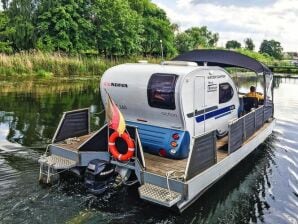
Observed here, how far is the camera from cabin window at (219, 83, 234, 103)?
9812 mm

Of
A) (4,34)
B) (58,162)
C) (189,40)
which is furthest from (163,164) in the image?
(189,40)

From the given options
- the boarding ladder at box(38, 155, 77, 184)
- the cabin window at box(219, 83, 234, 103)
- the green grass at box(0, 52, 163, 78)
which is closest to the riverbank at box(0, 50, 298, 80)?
the green grass at box(0, 52, 163, 78)

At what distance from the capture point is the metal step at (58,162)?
811 centimetres

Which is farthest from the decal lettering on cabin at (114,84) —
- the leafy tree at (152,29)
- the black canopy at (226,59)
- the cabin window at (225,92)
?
the leafy tree at (152,29)

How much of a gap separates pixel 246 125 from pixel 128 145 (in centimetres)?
419

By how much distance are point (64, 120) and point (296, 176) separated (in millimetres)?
6519

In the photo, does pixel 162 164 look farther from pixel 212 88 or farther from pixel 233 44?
pixel 233 44

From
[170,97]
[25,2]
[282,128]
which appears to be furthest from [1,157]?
[25,2]

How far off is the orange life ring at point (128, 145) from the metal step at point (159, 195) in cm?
84

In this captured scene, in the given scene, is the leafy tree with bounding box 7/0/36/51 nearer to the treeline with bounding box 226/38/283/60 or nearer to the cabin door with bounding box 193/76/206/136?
the cabin door with bounding box 193/76/206/136

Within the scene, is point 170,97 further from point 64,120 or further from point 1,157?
point 1,157

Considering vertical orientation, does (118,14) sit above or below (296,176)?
above

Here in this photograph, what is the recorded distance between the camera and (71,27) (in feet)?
126

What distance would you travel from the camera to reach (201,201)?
7777 millimetres
